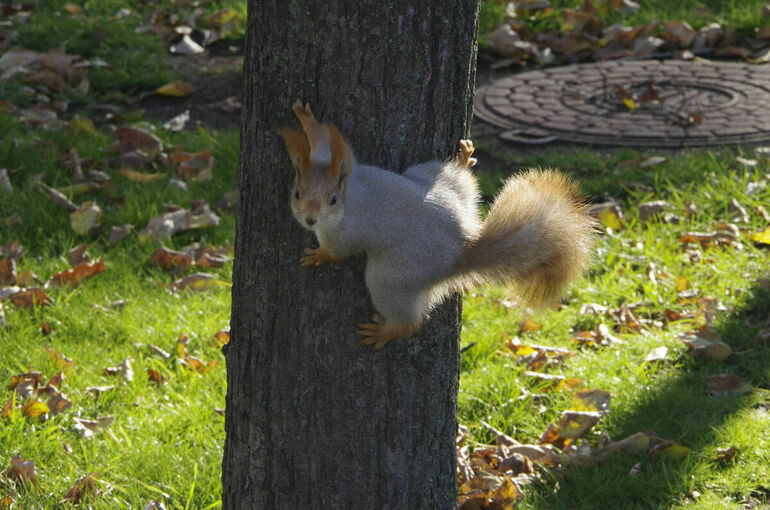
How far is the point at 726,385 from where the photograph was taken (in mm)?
2705

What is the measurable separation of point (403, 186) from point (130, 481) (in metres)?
1.17

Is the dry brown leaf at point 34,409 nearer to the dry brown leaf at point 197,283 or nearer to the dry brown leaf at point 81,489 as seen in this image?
the dry brown leaf at point 81,489

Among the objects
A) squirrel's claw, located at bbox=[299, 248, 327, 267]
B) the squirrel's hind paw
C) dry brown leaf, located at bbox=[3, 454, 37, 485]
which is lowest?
dry brown leaf, located at bbox=[3, 454, 37, 485]

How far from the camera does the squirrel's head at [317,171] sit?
1.59m

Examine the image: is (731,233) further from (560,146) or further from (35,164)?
(35,164)

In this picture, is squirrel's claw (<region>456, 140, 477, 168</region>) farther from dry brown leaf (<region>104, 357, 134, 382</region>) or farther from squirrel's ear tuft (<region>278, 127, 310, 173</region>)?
dry brown leaf (<region>104, 357, 134, 382</region>)

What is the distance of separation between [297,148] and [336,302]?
1.03 ft

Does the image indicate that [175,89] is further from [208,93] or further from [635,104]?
[635,104]

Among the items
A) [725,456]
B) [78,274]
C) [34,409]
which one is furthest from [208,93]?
[725,456]

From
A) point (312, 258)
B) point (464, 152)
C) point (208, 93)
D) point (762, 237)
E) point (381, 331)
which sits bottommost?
point (208, 93)

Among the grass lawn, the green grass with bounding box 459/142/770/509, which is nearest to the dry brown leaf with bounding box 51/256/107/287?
the grass lawn

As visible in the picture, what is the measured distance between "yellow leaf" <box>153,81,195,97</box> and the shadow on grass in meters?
3.14

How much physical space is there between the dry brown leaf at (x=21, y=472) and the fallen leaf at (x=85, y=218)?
1.40m

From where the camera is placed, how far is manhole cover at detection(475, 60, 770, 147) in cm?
427
